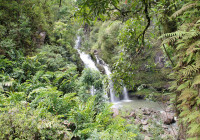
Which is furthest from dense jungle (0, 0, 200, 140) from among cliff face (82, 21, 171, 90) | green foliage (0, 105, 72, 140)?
cliff face (82, 21, 171, 90)

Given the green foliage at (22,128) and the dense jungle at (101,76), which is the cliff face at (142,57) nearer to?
the dense jungle at (101,76)

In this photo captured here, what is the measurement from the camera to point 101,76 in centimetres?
591

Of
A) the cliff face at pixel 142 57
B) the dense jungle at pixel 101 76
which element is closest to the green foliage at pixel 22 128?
the dense jungle at pixel 101 76

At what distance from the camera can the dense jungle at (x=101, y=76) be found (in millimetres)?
1398

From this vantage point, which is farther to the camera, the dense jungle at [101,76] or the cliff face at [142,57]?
the cliff face at [142,57]

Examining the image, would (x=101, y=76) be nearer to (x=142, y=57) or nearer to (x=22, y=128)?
(x=22, y=128)

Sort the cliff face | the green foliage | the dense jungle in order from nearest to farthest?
the dense jungle
the green foliage
the cliff face

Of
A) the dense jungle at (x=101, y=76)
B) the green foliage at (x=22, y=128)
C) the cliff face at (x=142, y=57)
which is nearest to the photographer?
the dense jungle at (x=101, y=76)

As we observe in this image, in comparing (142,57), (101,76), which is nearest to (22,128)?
(101,76)

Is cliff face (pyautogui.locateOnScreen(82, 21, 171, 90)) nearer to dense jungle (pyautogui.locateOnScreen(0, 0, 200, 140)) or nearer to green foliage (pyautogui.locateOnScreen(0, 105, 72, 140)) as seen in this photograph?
dense jungle (pyautogui.locateOnScreen(0, 0, 200, 140))

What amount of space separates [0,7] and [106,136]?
9277 mm

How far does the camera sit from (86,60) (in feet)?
46.5

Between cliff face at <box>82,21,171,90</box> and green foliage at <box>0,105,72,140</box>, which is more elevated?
cliff face at <box>82,21,171,90</box>

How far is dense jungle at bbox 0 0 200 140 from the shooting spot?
140cm
